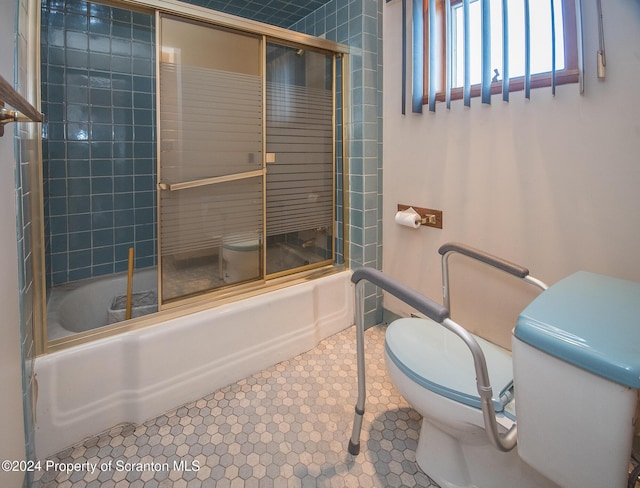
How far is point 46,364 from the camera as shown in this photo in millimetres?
1216

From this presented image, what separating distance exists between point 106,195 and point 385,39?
205 centimetres

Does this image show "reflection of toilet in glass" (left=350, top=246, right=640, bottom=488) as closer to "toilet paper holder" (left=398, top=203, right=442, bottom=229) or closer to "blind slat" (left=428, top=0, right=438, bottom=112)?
"toilet paper holder" (left=398, top=203, right=442, bottom=229)

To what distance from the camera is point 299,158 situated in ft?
6.66

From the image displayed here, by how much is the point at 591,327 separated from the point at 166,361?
1501mm

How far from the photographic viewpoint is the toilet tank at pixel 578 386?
641 millimetres

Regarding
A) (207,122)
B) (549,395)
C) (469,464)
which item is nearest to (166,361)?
(207,122)

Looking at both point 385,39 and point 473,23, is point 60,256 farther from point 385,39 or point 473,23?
point 473,23

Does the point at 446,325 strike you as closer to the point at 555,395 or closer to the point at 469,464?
the point at 555,395

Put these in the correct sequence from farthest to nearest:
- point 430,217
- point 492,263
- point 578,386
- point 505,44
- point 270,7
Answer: point 270,7 → point 430,217 → point 505,44 → point 492,263 → point 578,386

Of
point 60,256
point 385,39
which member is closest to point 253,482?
point 60,256

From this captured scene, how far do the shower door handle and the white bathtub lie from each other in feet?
1.97

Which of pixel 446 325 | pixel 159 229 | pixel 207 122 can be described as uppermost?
pixel 207 122

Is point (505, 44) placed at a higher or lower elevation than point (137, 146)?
higher

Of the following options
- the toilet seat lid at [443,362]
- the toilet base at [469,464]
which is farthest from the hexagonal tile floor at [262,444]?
the toilet seat lid at [443,362]
